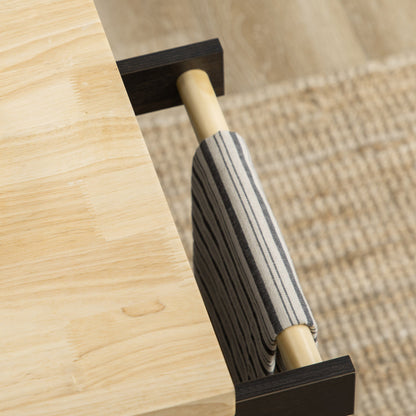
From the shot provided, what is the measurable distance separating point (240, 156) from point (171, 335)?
0.69 feet

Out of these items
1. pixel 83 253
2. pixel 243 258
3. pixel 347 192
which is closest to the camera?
pixel 83 253

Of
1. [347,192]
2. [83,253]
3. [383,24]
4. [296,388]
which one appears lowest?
[296,388]

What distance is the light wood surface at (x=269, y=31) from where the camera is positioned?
5.22 ft

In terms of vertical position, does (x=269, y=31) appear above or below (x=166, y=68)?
above

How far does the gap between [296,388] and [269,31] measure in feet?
4.39

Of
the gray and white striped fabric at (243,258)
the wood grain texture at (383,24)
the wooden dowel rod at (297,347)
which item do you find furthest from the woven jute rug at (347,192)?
the wooden dowel rod at (297,347)

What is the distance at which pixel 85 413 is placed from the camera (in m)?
0.36

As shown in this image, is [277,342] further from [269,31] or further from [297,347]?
[269,31]

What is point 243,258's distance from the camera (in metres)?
0.52

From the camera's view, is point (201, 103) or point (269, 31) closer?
point (201, 103)

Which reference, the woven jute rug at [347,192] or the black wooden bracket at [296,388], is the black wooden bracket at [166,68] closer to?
the black wooden bracket at [296,388]

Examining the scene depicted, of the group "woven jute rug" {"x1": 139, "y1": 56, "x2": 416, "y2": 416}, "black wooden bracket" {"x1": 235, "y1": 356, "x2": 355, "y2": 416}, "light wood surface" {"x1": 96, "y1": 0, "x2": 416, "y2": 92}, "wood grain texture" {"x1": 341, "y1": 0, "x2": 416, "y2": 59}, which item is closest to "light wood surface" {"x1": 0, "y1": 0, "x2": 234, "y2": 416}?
"black wooden bracket" {"x1": 235, "y1": 356, "x2": 355, "y2": 416}

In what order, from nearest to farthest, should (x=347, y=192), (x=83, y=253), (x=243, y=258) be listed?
(x=83, y=253) → (x=243, y=258) → (x=347, y=192)

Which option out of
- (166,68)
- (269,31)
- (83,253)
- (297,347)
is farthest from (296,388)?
(269,31)
